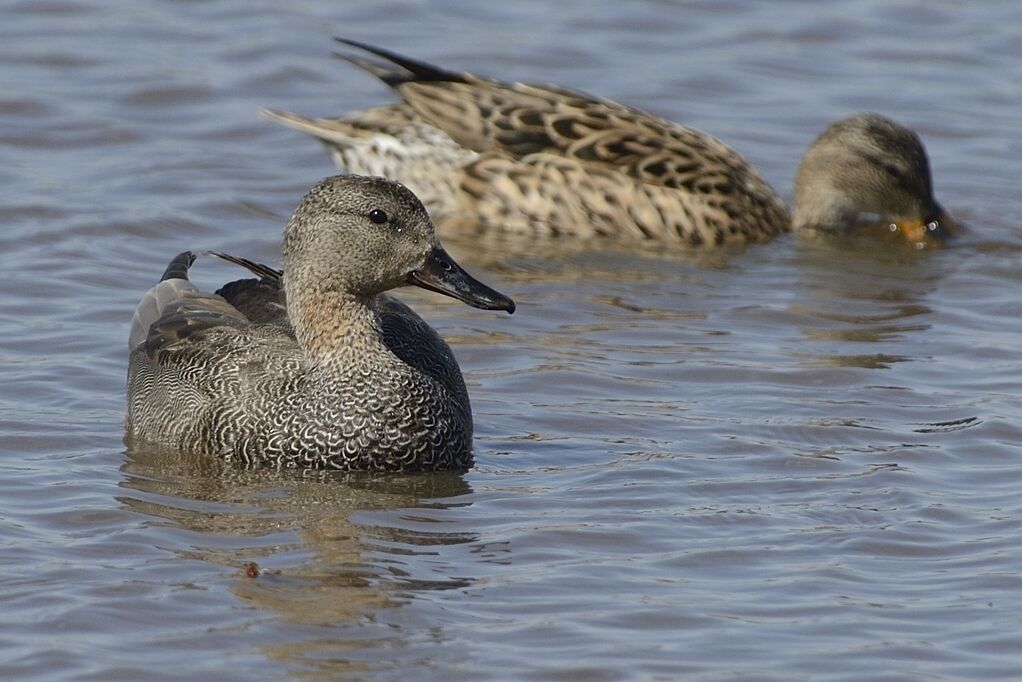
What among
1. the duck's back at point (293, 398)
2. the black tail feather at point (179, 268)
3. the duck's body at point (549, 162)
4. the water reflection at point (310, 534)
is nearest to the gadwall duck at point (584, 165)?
the duck's body at point (549, 162)

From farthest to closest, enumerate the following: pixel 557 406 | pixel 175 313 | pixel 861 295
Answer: pixel 861 295, pixel 557 406, pixel 175 313

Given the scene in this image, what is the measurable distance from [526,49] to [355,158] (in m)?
3.10

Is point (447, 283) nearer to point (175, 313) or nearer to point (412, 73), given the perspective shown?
point (175, 313)

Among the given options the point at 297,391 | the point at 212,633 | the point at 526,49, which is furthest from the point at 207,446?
the point at 526,49

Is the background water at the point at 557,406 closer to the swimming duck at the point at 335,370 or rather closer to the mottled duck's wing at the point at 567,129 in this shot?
the swimming duck at the point at 335,370

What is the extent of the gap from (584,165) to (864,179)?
177cm

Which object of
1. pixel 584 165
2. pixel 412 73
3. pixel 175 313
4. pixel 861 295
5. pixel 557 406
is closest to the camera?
pixel 175 313

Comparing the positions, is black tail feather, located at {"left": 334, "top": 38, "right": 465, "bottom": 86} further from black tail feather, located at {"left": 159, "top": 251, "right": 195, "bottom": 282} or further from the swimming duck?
the swimming duck

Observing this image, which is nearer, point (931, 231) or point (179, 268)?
point (179, 268)

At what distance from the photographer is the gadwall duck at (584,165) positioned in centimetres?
1206

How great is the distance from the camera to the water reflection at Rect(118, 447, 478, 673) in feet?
21.3

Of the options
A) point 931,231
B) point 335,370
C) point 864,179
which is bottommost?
point 335,370

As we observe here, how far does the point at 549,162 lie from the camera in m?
12.1

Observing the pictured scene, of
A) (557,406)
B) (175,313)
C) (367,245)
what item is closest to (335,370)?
(367,245)
